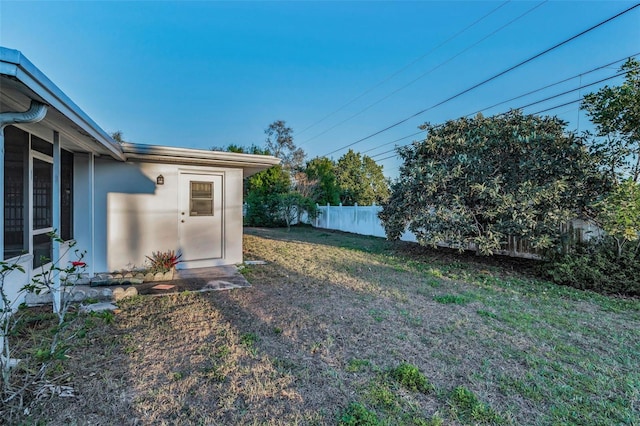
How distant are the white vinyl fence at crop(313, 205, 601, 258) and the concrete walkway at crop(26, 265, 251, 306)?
5985mm

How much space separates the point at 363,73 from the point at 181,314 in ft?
42.8

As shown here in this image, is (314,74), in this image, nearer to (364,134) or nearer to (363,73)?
(363,73)

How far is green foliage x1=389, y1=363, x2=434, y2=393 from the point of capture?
88.6 inches

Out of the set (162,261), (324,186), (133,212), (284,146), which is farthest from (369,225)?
(284,146)

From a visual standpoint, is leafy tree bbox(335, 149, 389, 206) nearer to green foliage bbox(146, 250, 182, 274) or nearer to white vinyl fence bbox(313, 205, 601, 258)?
white vinyl fence bbox(313, 205, 601, 258)

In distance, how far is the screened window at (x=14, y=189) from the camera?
3316 mm

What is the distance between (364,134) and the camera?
1886 centimetres

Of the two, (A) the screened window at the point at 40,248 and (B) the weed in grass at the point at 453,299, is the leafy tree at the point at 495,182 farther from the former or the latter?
(A) the screened window at the point at 40,248

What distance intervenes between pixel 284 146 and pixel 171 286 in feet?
75.7

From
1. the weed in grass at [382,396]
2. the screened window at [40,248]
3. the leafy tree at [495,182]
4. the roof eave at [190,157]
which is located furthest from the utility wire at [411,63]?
the screened window at [40,248]

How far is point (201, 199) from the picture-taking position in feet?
21.2

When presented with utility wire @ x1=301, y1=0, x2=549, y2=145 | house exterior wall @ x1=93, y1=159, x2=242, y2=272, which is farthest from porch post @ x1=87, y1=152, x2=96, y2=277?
utility wire @ x1=301, y1=0, x2=549, y2=145

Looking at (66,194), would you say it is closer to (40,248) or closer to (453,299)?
(40,248)

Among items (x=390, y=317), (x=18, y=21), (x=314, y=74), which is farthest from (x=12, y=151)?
(x=314, y=74)
